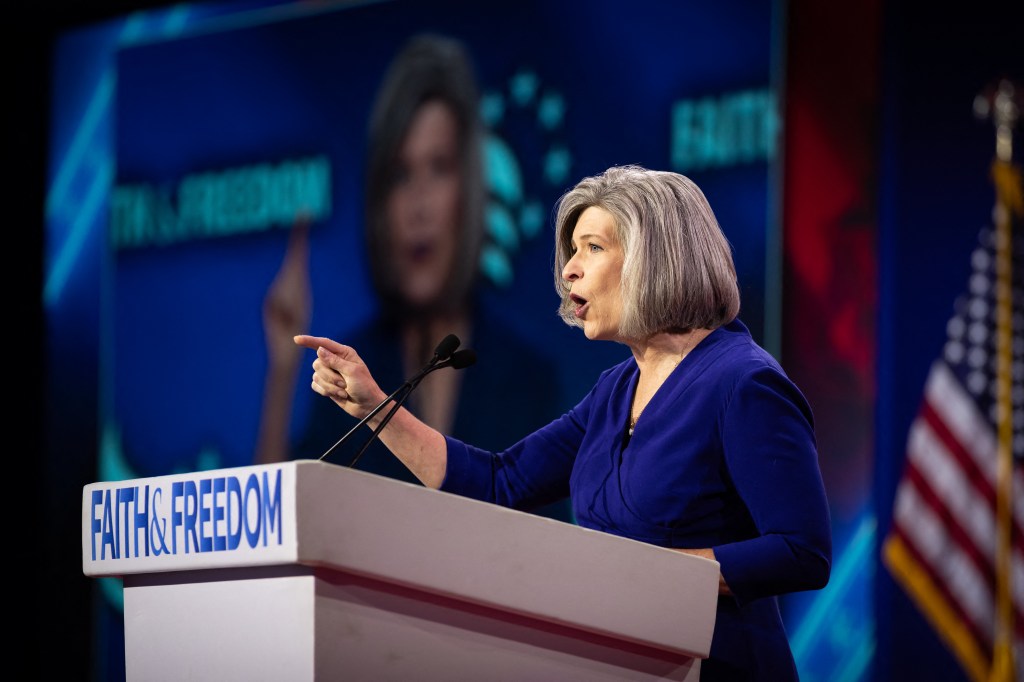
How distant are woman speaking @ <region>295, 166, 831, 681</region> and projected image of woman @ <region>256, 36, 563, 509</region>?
6.52 feet

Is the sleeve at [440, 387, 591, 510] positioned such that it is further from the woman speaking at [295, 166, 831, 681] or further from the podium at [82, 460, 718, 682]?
the podium at [82, 460, 718, 682]

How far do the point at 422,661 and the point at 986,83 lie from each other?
8.80 feet

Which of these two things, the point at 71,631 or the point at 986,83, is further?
the point at 71,631

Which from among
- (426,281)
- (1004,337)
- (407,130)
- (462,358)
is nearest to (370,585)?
(462,358)

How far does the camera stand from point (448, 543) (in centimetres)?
142

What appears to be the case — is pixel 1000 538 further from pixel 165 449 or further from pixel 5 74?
pixel 5 74

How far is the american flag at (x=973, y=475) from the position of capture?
3.43 meters

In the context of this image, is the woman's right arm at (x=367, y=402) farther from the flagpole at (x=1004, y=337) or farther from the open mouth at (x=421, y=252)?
the open mouth at (x=421, y=252)

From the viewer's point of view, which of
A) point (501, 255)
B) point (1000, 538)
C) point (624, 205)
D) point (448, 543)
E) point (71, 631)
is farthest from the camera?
point (71, 631)

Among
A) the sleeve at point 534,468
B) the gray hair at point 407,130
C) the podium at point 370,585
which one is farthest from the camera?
the gray hair at point 407,130

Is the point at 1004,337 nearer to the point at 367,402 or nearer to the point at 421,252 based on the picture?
the point at 421,252

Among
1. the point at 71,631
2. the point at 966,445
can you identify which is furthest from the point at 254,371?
the point at 966,445

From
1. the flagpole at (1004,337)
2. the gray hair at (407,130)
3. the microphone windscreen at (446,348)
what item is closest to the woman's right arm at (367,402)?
the microphone windscreen at (446,348)

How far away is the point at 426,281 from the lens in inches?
172
